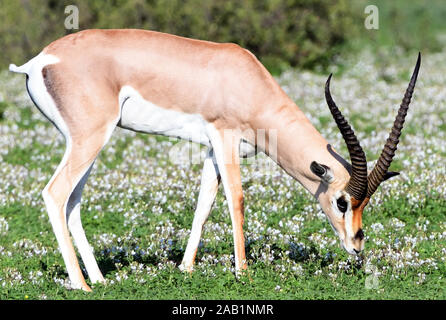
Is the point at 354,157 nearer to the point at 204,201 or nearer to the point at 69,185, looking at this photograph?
the point at 204,201

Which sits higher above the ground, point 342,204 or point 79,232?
point 342,204

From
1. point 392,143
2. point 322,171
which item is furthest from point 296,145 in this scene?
point 392,143

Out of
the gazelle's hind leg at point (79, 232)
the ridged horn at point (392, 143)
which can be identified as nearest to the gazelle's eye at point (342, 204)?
the ridged horn at point (392, 143)

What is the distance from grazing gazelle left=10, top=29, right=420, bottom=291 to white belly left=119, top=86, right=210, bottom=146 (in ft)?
0.04

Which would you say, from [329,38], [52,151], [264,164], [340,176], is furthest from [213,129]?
[329,38]

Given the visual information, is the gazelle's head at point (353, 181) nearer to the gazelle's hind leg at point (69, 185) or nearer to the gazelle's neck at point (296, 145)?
the gazelle's neck at point (296, 145)

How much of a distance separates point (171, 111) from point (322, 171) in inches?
70.0

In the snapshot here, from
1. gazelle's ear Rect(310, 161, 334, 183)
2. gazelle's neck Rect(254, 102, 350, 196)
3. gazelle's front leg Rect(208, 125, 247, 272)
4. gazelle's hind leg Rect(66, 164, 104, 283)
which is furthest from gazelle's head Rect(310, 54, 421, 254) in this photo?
gazelle's hind leg Rect(66, 164, 104, 283)

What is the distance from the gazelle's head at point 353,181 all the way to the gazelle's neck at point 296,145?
0.46 feet

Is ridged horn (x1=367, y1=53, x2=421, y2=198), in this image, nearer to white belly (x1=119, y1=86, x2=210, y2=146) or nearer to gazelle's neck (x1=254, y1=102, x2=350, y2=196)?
gazelle's neck (x1=254, y1=102, x2=350, y2=196)

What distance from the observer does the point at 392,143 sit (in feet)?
25.8

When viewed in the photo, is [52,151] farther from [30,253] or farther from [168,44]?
[168,44]
